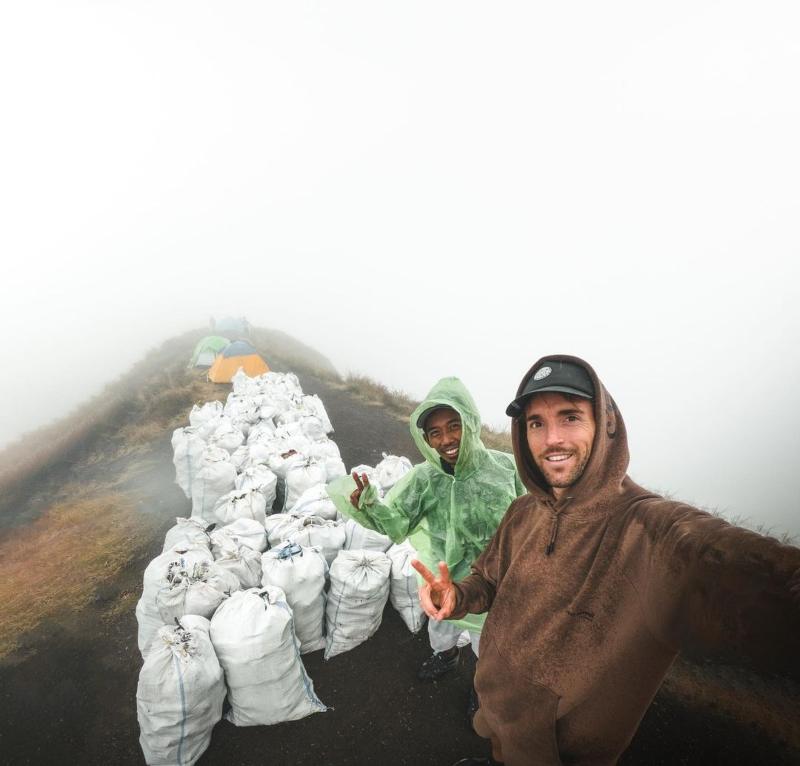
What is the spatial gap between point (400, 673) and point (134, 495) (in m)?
5.24

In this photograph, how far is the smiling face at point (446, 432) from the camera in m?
2.29

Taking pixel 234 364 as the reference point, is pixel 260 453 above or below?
below

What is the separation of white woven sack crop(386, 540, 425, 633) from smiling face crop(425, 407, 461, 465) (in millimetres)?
1257

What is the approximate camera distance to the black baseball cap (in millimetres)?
1293

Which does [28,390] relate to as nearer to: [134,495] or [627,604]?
[134,495]

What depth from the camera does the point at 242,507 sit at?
158 inches

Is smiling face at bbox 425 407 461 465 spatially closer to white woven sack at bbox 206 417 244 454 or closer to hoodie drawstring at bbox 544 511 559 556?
hoodie drawstring at bbox 544 511 559 556

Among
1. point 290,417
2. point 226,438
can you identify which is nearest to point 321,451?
point 226,438

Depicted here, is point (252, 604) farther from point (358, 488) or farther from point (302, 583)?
point (358, 488)

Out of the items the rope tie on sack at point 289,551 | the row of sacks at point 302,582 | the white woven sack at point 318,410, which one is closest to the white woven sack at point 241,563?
the row of sacks at point 302,582

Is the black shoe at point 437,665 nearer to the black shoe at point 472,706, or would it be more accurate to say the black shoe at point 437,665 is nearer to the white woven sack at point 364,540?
the black shoe at point 472,706

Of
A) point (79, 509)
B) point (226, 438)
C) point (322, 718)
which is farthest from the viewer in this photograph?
point (226, 438)

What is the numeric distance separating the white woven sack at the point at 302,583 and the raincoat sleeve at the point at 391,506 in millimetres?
835

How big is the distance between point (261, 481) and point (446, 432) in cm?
308
